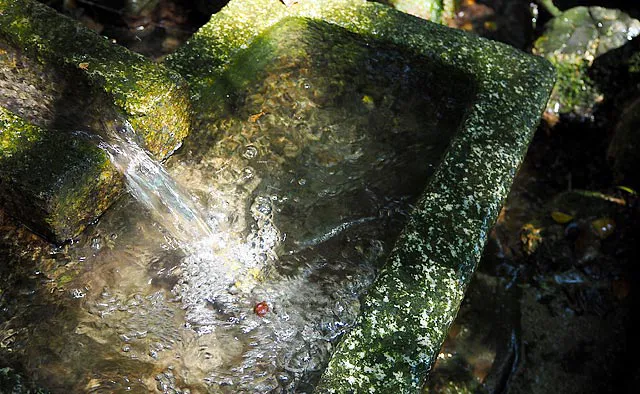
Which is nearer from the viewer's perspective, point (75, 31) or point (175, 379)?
point (175, 379)

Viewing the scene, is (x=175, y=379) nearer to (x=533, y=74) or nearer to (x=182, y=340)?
(x=182, y=340)

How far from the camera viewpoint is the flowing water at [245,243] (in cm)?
175

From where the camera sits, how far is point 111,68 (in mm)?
2051

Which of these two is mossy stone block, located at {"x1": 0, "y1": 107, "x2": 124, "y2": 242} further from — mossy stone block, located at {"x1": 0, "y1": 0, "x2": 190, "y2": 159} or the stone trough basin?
mossy stone block, located at {"x1": 0, "y1": 0, "x2": 190, "y2": 159}

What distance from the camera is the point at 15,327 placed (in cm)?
173

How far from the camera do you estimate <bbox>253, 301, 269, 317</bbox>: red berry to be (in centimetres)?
190

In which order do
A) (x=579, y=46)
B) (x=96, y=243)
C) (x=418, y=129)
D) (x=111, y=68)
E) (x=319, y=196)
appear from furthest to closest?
(x=579, y=46)
(x=418, y=129)
(x=319, y=196)
(x=111, y=68)
(x=96, y=243)

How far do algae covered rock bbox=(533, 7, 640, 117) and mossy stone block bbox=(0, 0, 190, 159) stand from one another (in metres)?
2.23

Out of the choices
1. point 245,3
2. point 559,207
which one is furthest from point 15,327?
point 559,207

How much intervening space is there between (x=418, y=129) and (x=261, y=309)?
34.8 inches

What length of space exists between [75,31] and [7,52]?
23 centimetres

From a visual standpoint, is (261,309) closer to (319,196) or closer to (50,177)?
(319,196)

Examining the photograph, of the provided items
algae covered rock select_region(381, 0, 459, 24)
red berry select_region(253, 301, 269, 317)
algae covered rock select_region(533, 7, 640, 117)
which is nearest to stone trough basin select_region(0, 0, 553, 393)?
red berry select_region(253, 301, 269, 317)

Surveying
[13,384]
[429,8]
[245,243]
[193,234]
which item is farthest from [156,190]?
[429,8]
